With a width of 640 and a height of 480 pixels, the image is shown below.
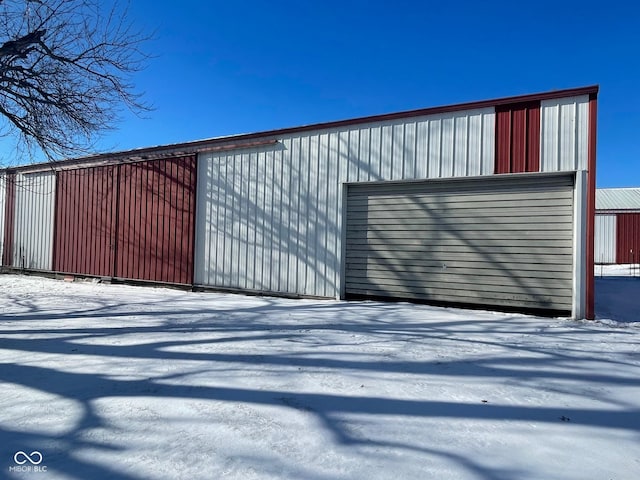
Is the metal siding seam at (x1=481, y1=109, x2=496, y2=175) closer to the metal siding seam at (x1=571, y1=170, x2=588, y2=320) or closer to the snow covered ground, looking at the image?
the metal siding seam at (x1=571, y1=170, x2=588, y2=320)

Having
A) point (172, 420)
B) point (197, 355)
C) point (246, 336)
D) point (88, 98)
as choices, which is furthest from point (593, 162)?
point (88, 98)

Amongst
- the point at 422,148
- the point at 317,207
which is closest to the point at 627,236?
the point at 422,148

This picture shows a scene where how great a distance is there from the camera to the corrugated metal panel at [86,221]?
12266mm

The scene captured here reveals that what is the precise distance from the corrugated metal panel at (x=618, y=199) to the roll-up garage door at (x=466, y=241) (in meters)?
24.2

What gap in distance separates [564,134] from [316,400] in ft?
21.2

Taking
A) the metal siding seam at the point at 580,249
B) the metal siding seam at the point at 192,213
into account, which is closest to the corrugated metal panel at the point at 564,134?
the metal siding seam at the point at 580,249

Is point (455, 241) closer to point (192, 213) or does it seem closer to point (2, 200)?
point (192, 213)

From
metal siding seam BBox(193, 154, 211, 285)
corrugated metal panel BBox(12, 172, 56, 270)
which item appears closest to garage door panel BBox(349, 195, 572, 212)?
metal siding seam BBox(193, 154, 211, 285)

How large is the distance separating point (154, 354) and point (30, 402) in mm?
1343

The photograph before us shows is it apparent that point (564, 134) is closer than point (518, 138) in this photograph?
Yes

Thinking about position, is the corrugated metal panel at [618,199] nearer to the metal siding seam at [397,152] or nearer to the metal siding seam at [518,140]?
the metal siding seam at [518,140]

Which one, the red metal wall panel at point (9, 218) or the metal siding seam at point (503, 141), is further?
the red metal wall panel at point (9, 218)

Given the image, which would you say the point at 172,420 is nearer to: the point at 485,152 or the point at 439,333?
the point at 439,333

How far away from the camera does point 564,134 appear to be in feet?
22.9
